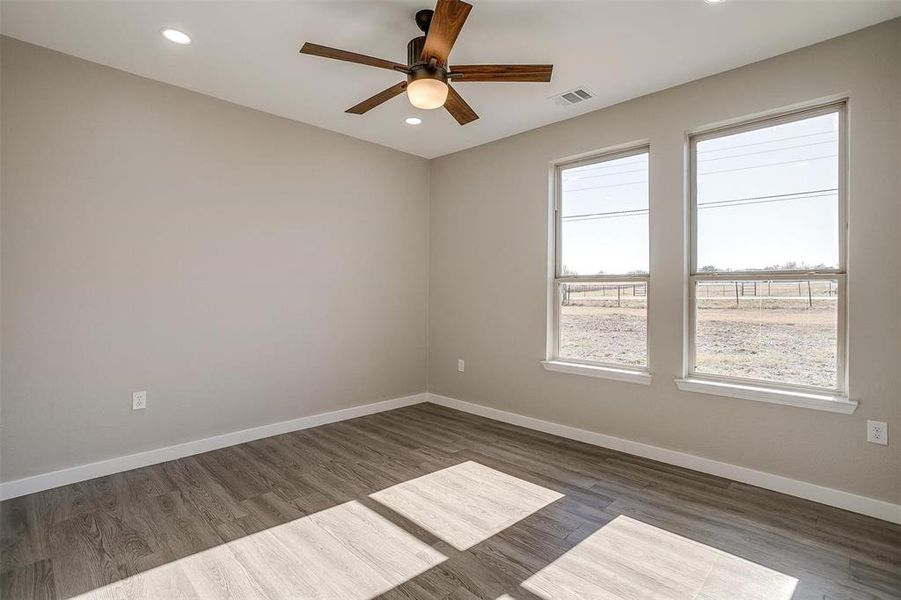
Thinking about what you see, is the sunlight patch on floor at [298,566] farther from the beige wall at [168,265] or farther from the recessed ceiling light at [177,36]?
the recessed ceiling light at [177,36]

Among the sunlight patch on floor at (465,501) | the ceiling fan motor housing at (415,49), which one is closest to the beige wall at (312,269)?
the sunlight patch on floor at (465,501)

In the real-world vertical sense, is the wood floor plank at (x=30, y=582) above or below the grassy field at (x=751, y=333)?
below

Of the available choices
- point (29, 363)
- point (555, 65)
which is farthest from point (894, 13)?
point (29, 363)

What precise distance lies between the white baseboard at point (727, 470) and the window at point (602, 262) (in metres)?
0.59

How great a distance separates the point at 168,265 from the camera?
324cm

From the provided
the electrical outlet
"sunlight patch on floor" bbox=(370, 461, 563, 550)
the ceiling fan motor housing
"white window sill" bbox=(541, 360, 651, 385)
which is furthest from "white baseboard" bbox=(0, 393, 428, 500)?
the electrical outlet

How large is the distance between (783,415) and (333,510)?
110 inches

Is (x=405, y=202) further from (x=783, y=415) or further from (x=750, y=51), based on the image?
(x=783, y=415)

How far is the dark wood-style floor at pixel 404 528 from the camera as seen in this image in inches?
75.1

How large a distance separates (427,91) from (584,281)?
2.20 metres

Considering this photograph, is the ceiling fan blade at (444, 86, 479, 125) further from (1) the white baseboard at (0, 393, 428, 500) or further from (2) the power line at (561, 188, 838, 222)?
(1) the white baseboard at (0, 393, 428, 500)

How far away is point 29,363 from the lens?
106 inches

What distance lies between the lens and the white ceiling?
2373mm

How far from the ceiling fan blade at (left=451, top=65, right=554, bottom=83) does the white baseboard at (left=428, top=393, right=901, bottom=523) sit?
2.69 meters
